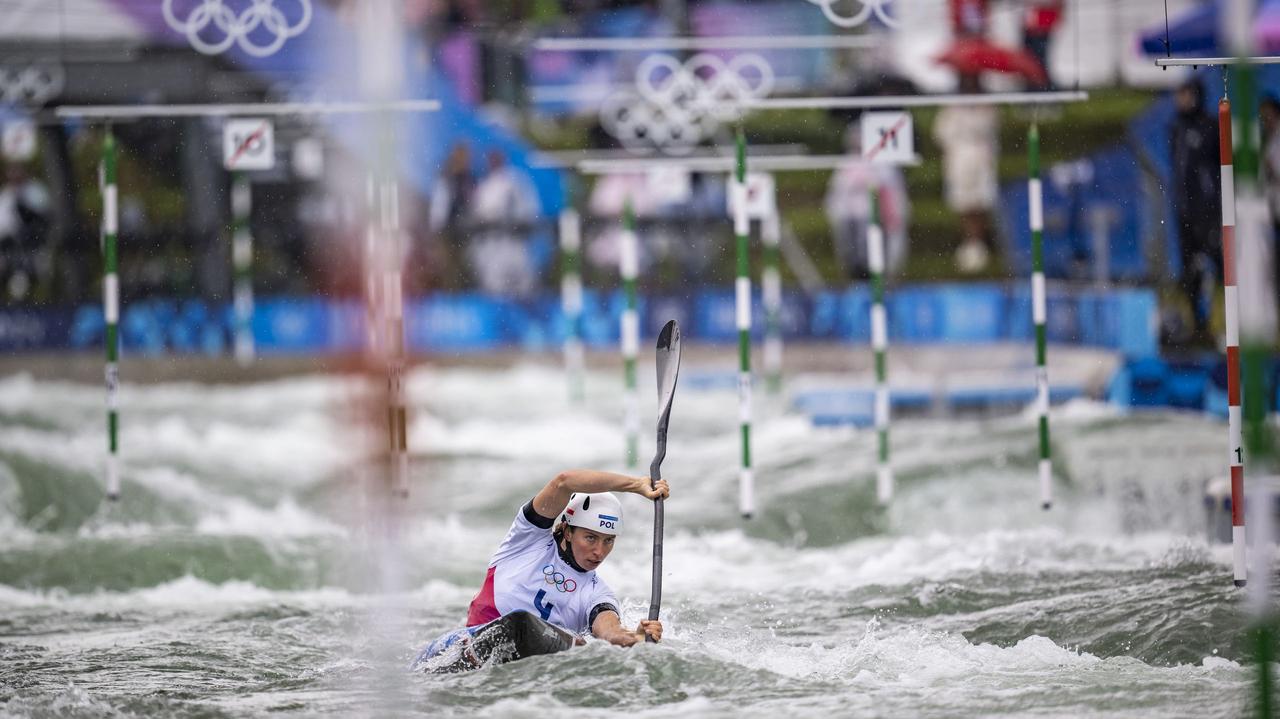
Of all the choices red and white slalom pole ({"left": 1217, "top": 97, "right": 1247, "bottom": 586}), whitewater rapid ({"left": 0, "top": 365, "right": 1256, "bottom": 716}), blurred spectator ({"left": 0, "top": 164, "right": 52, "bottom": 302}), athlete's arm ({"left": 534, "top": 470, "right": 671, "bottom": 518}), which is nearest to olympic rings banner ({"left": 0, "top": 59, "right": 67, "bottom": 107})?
whitewater rapid ({"left": 0, "top": 365, "right": 1256, "bottom": 716})

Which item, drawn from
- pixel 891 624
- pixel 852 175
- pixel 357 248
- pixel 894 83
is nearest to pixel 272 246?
pixel 357 248

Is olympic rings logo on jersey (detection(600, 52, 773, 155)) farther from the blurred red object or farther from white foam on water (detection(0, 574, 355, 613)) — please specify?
white foam on water (detection(0, 574, 355, 613))

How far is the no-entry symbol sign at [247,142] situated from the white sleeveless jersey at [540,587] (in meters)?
4.08

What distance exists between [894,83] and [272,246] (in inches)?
338

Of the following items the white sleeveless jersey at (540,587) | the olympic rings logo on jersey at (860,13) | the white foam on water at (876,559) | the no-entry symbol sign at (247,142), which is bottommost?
the white foam on water at (876,559)

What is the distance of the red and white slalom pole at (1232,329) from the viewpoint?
7.61m

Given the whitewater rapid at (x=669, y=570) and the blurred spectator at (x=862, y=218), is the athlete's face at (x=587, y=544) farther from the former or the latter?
the blurred spectator at (x=862, y=218)

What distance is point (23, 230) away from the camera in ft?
58.6

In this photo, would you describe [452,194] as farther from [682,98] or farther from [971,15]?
[971,15]

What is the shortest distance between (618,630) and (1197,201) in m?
6.85

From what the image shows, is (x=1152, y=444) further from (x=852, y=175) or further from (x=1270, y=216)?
(x=852, y=175)

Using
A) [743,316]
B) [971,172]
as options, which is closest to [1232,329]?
[743,316]

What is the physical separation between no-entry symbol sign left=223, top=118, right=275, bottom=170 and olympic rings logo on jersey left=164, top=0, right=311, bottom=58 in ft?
1.83

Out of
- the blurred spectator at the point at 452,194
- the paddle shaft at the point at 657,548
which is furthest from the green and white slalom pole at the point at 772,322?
the paddle shaft at the point at 657,548
